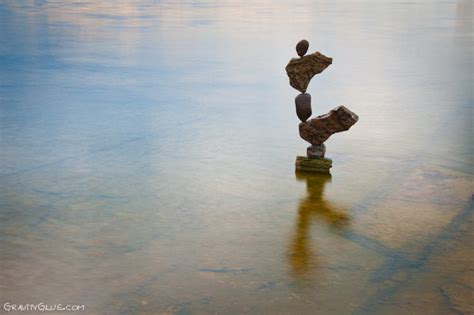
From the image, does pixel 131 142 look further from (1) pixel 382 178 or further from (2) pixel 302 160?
(1) pixel 382 178

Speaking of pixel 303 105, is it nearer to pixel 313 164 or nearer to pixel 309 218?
pixel 313 164

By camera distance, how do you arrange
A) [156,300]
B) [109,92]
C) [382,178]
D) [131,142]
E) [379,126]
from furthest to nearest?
[109,92] < [379,126] < [131,142] < [382,178] < [156,300]

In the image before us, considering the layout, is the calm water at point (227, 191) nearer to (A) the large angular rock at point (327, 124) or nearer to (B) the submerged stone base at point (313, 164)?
(B) the submerged stone base at point (313, 164)

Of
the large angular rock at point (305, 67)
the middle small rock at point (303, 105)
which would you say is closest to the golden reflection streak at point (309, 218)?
the middle small rock at point (303, 105)

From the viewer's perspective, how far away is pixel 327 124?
5.36m

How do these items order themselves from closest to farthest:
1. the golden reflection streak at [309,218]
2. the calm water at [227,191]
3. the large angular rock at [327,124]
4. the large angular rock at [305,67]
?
the calm water at [227,191] → the golden reflection streak at [309,218] → the large angular rock at [327,124] → the large angular rock at [305,67]

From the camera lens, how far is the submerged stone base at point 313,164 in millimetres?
5379

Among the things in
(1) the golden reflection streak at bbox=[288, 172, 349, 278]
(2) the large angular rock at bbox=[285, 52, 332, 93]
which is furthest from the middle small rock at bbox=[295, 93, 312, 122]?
(1) the golden reflection streak at bbox=[288, 172, 349, 278]

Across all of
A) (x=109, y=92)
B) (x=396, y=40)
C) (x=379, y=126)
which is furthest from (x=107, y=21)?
(x=379, y=126)

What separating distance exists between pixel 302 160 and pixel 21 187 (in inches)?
73.7

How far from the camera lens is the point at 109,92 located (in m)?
8.30

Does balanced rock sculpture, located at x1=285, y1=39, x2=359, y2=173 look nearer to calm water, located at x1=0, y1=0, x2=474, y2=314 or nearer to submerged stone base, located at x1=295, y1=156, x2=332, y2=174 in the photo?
submerged stone base, located at x1=295, y1=156, x2=332, y2=174

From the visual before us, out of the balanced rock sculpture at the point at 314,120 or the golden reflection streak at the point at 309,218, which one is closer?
the golden reflection streak at the point at 309,218

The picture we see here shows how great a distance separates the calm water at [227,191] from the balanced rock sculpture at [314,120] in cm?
17
